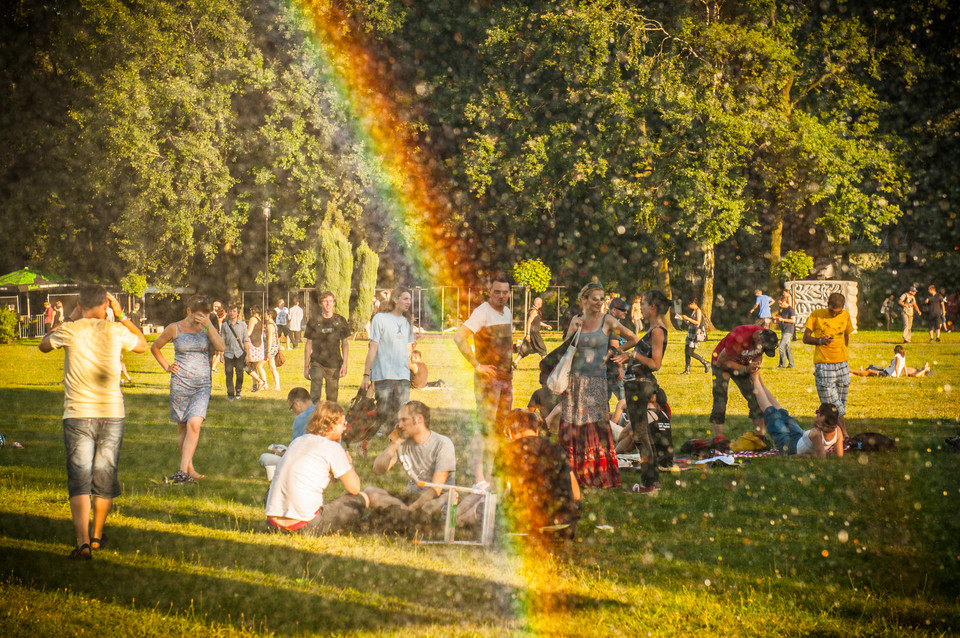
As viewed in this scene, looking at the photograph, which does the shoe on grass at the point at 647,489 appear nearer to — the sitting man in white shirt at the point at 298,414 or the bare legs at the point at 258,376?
the sitting man in white shirt at the point at 298,414

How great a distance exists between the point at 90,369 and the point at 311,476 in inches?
73.9

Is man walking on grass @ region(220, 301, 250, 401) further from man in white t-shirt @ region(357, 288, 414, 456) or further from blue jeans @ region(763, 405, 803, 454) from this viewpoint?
blue jeans @ region(763, 405, 803, 454)

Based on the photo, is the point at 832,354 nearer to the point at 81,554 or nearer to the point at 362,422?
the point at 362,422

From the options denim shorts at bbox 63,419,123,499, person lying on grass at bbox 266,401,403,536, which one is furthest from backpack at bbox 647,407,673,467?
denim shorts at bbox 63,419,123,499

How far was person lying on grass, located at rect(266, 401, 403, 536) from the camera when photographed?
671cm

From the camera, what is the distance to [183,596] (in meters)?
5.58

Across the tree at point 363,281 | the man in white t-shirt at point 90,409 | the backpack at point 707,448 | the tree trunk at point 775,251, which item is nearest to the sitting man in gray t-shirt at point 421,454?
the man in white t-shirt at point 90,409

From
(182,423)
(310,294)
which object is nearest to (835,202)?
(310,294)

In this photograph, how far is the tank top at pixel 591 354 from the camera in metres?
8.14

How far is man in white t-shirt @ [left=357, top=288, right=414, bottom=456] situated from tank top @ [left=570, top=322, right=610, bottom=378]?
8.76 feet

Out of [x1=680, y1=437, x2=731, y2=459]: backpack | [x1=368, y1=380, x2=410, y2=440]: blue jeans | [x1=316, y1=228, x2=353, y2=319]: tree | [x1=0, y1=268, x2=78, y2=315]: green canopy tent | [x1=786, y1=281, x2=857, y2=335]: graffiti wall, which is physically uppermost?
[x1=316, y1=228, x2=353, y2=319]: tree

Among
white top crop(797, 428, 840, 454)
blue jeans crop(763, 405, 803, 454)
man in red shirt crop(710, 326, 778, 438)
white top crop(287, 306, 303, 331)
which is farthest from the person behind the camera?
white top crop(287, 306, 303, 331)

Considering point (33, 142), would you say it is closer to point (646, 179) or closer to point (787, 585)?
point (646, 179)

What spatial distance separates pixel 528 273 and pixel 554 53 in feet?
34.5
